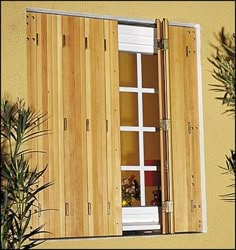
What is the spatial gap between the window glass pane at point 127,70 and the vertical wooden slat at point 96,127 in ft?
2.32

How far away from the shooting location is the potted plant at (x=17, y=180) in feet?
18.4

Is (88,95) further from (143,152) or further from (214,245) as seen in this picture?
(214,245)

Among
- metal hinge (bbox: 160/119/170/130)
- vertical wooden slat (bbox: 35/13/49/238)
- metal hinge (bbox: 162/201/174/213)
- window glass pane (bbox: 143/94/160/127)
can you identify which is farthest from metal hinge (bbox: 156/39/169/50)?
metal hinge (bbox: 162/201/174/213)

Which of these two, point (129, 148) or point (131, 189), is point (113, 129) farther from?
point (129, 148)

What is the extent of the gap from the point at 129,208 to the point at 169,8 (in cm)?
186

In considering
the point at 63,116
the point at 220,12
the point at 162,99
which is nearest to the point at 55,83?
the point at 63,116

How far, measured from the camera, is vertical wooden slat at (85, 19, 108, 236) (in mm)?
6312

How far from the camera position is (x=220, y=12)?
707cm

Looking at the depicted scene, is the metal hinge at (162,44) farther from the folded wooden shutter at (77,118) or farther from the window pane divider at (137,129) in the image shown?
the window pane divider at (137,129)

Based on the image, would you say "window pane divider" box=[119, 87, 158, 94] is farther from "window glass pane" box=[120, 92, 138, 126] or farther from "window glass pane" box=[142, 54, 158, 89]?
"window glass pane" box=[120, 92, 138, 126]

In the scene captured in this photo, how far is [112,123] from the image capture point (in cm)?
650

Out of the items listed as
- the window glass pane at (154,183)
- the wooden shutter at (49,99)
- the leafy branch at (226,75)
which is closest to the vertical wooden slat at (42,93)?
the wooden shutter at (49,99)

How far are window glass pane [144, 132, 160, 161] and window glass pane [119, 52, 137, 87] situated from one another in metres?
0.54

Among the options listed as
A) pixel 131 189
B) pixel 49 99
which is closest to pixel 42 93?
pixel 49 99
